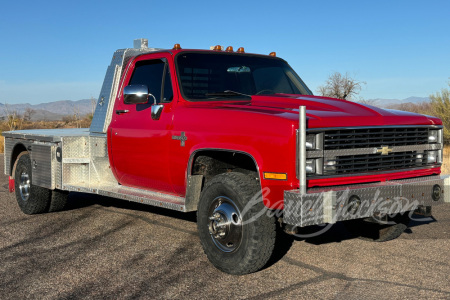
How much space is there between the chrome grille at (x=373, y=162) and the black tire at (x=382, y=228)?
751 millimetres

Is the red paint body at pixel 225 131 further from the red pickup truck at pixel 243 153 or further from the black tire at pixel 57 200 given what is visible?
Answer: the black tire at pixel 57 200

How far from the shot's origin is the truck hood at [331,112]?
494 centimetres

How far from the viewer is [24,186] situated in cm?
856

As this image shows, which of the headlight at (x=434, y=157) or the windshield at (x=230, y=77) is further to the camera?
the windshield at (x=230, y=77)

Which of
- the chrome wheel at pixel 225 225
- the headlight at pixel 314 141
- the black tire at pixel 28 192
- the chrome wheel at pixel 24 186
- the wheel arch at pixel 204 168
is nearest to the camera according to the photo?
the headlight at pixel 314 141

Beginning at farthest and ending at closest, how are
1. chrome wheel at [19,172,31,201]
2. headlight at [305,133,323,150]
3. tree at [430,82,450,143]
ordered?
tree at [430,82,450,143]
chrome wheel at [19,172,31,201]
headlight at [305,133,323,150]

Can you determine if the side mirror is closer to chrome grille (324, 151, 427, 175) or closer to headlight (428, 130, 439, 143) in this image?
chrome grille (324, 151, 427, 175)

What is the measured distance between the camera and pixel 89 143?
756 centimetres

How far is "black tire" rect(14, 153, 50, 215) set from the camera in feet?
27.0

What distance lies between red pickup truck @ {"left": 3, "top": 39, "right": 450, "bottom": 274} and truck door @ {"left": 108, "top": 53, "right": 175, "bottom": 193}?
16mm

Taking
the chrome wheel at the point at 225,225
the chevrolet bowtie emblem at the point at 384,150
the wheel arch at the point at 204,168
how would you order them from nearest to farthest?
1. the chrome wheel at the point at 225,225
2. the chevrolet bowtie emblem at the point at 384,150
3. the wheel arch at the point at 204,168

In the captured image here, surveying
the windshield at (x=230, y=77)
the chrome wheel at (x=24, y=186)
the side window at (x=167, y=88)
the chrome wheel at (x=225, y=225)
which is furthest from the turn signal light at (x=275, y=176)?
the chrome wheel at (x=24, y=186)

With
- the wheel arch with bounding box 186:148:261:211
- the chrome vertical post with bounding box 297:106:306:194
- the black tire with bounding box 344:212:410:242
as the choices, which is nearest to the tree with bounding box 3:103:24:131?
the wheel arch with bounding box 186:148:261:211

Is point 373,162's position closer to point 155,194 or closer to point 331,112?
point 331,112
